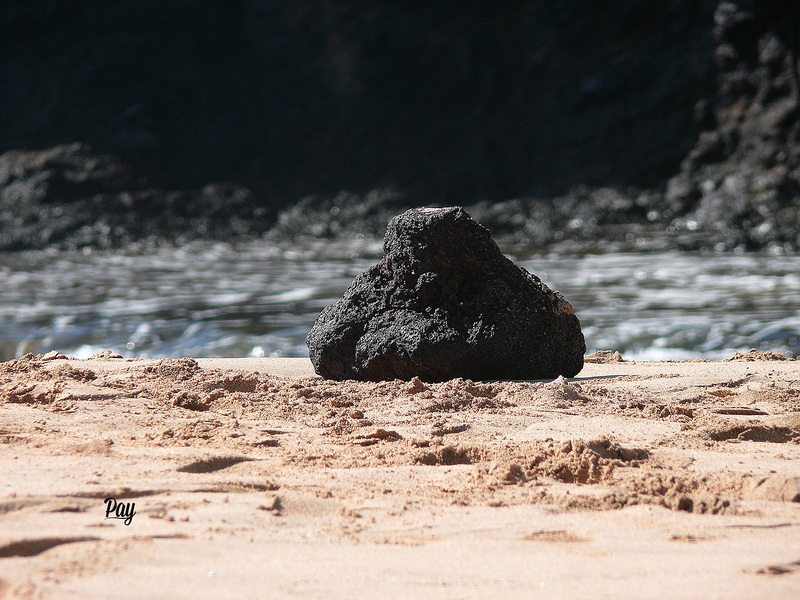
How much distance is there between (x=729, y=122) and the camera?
15.8 m

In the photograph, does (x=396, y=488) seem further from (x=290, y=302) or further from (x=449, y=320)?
(x=290, y=302)

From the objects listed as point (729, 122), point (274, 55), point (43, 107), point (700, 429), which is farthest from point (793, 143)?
point (43, 107)

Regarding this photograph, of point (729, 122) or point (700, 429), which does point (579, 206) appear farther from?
point (700, 429)

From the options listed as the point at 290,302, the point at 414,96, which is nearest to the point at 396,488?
the point at 290,302

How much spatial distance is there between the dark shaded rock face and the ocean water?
2.32m

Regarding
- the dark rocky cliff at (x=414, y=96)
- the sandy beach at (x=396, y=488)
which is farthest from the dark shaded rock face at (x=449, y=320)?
the dark rocky cliff at (x=414, y=96)

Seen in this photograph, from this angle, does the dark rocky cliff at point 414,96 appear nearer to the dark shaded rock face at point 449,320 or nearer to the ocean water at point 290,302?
the ocean water at point 290,302

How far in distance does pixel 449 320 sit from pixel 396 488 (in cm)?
165

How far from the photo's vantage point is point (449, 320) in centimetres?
360

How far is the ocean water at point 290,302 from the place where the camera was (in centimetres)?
625

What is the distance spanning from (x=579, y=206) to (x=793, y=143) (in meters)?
3.71

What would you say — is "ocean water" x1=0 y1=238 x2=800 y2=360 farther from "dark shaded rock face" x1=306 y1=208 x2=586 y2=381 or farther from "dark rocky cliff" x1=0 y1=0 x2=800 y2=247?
"dark rocky cliff" x1=0 y1=0 x2=800 y2=247

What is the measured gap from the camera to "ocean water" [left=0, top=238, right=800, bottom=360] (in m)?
6.25

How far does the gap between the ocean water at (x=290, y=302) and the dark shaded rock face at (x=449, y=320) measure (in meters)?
2.32
